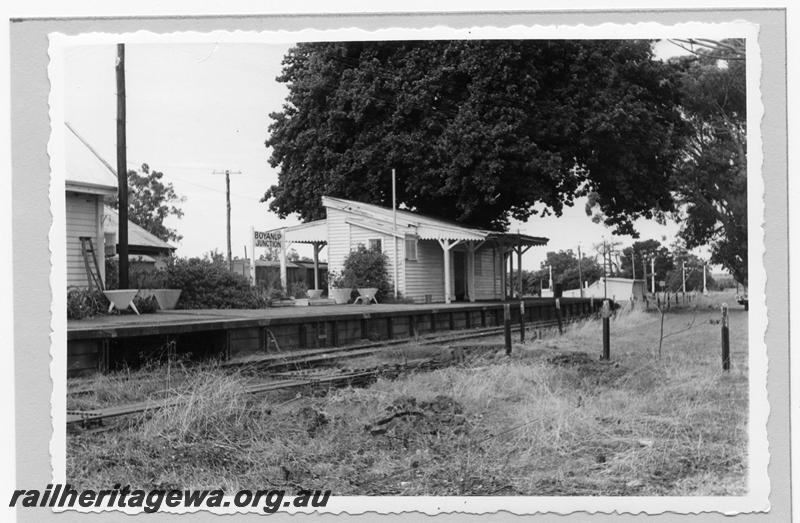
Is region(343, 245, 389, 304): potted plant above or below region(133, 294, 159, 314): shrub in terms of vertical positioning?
above

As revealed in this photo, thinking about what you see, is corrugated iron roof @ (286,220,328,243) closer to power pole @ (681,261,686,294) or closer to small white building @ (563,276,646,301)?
power pole @ (681,261,686,294)

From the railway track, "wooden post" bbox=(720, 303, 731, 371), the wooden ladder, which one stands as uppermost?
the wooden ladder

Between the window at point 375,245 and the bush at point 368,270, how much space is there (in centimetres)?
4

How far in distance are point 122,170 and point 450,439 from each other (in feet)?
16.6

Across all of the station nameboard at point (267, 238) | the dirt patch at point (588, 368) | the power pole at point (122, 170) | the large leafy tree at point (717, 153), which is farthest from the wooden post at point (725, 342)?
the power pole at point (122, 170)

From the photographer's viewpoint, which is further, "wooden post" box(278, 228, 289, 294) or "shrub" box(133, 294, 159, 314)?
"wooden post" box(278, 228, 289, 294)

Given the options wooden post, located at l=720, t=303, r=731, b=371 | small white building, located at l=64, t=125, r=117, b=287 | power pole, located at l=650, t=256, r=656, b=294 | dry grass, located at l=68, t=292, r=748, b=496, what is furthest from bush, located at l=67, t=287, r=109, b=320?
power pole, located at l=650, t=256, r=656, b=294

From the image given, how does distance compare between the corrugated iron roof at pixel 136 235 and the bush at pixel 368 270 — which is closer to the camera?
the corrugated iron roof at pixel 136 235

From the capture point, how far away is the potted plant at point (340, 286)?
A: 14.3 meters

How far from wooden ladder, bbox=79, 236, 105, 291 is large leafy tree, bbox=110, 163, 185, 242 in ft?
2.63

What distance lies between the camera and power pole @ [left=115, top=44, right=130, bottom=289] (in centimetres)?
832

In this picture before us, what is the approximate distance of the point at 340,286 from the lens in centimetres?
1439

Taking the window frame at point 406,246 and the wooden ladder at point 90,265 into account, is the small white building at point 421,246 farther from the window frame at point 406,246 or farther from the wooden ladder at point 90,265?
→ the wooden ladder at point 90,265

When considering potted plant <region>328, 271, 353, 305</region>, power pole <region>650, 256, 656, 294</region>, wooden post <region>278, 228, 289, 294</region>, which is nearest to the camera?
wooden post <region>278, 228, 289, 294</region>
